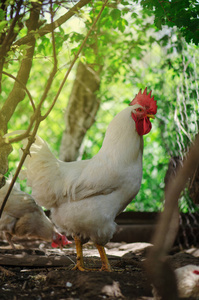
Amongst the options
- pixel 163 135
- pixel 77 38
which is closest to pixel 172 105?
pixel 163 135

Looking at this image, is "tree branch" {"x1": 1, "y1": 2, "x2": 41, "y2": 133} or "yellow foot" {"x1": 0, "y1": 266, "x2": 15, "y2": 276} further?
"yellow foot" {"x1": 0, "y1": 266, "x2": 15, "y2": 276}

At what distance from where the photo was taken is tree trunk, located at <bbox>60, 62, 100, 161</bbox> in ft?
22.8

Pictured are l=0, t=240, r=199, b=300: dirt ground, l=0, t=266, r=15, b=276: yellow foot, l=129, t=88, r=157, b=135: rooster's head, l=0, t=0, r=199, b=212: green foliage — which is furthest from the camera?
l=0, t=0, r=199, b=212: green foliage

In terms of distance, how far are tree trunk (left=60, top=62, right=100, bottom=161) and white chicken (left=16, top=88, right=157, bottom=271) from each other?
141 inches

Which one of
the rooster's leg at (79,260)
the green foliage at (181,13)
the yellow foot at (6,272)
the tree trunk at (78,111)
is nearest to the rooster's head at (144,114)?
the green foliage at (181,13)

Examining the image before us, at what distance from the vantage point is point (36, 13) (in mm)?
2721

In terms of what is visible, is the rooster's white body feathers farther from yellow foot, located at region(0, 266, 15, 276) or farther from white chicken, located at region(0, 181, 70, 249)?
white chicken, located at region(0, 181, 70, 249)

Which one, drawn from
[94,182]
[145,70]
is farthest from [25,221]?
[145,70]

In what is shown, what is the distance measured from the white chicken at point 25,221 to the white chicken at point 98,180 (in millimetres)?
1284

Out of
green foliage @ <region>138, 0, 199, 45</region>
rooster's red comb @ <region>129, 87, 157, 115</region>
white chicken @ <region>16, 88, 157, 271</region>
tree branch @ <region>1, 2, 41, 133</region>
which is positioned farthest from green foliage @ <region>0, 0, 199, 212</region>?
white chicken @ <region>16, 88, 157, 271</region>

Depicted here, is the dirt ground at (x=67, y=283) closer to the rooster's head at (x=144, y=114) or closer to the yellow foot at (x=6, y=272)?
the yellow foot at (x=6, y=272)

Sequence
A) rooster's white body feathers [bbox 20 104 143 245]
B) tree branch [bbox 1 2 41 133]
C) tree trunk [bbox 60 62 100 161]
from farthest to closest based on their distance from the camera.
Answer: tree trunk [bbox 60 62 100 161] < rooster's white body feathers [bbox 20 104 143 245] < tree branch [bbox 1 2 41 133]

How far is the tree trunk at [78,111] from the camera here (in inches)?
274

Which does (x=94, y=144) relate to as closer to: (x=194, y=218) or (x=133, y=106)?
(x=194, y=218)
